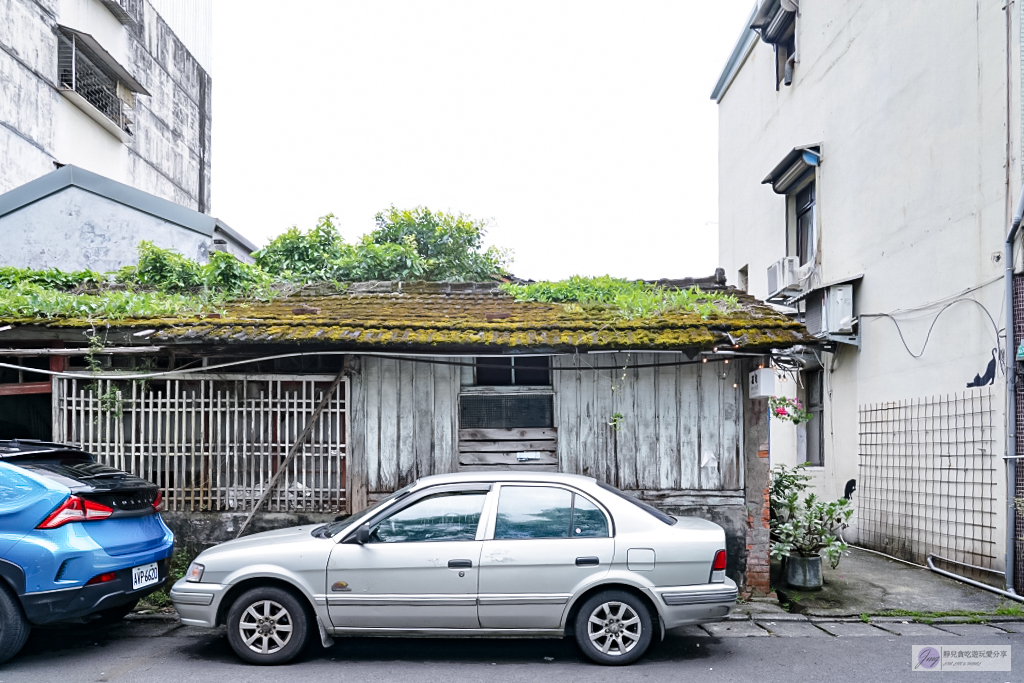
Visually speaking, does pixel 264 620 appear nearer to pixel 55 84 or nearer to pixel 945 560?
pixel 945 560

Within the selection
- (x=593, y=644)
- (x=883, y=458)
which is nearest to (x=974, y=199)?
(x=883, y=458)

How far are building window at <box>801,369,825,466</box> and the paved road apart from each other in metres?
6.79

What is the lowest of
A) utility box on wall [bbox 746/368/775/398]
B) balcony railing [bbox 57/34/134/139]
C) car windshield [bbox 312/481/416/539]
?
car windshield [bbox 312/481/416/539]

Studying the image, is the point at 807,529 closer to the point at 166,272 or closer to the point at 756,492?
the point at 756,492

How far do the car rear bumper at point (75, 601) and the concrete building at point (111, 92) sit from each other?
490 inches

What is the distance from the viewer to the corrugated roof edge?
43.9 ft

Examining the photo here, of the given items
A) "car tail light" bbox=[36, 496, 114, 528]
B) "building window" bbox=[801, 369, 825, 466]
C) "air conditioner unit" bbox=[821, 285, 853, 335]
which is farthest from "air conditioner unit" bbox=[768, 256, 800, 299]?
"car tail light" bbox=[36, 496, 114, 528]

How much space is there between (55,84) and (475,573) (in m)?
16.8

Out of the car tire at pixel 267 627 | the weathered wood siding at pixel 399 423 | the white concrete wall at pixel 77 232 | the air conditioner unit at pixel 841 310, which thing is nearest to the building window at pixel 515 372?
the weathered wood siding at pixel 399 423

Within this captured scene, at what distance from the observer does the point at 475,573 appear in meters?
5.96

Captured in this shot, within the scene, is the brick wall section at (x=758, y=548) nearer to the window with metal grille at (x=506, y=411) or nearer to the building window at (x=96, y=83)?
the window with metal grille at (x=506, y=411)

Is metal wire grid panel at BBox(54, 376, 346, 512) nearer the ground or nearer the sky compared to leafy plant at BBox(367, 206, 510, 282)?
nearer the ground

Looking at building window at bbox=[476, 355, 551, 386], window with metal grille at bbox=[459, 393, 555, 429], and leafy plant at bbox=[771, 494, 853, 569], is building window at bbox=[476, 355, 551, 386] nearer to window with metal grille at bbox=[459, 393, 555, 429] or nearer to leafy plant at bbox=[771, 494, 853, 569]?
window with metal grille at bbox=[459, 393, 555, 429]

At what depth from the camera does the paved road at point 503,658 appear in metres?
5.72
